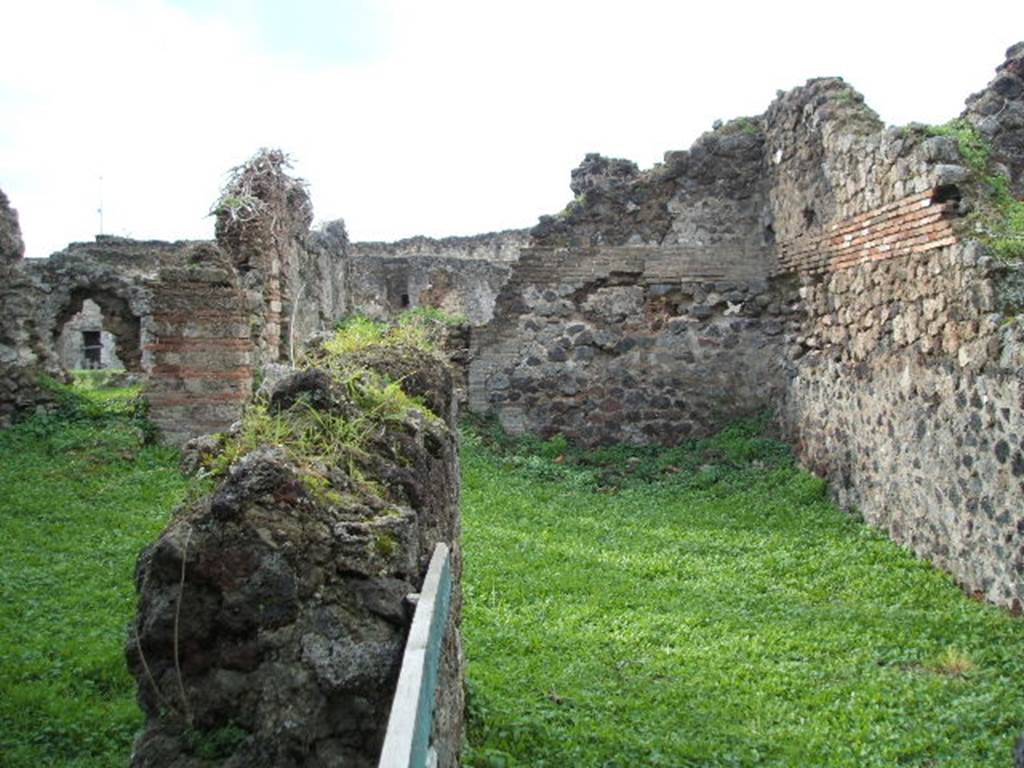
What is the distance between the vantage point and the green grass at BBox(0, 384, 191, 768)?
403 cm

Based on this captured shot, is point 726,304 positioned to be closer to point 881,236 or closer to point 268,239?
point 881,236

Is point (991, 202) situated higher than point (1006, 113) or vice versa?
point (1006, 113)

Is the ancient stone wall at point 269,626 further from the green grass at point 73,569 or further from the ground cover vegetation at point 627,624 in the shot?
the green grass at point 73,569

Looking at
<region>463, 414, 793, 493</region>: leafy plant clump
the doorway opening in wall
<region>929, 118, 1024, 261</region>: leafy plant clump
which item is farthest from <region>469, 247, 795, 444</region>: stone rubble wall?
the doorway opening in wall

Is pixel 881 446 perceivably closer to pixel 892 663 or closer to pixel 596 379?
pixel 892 663

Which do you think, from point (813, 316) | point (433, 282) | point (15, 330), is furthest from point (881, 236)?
point (433, 282)

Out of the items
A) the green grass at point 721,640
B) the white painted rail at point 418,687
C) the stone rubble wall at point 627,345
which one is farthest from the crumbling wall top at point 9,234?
the white painted rail at point 418,687

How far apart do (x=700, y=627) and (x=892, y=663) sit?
1132 millimetres

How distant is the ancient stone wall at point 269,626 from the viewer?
2381 millimetres

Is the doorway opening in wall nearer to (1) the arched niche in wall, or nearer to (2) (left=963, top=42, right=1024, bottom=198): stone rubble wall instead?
(1) the arched niche in wall

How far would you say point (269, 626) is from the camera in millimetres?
2467

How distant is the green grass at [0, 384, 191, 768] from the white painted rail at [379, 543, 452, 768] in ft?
6.35

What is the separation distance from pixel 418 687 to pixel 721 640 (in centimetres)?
407

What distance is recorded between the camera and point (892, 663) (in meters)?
5.27
